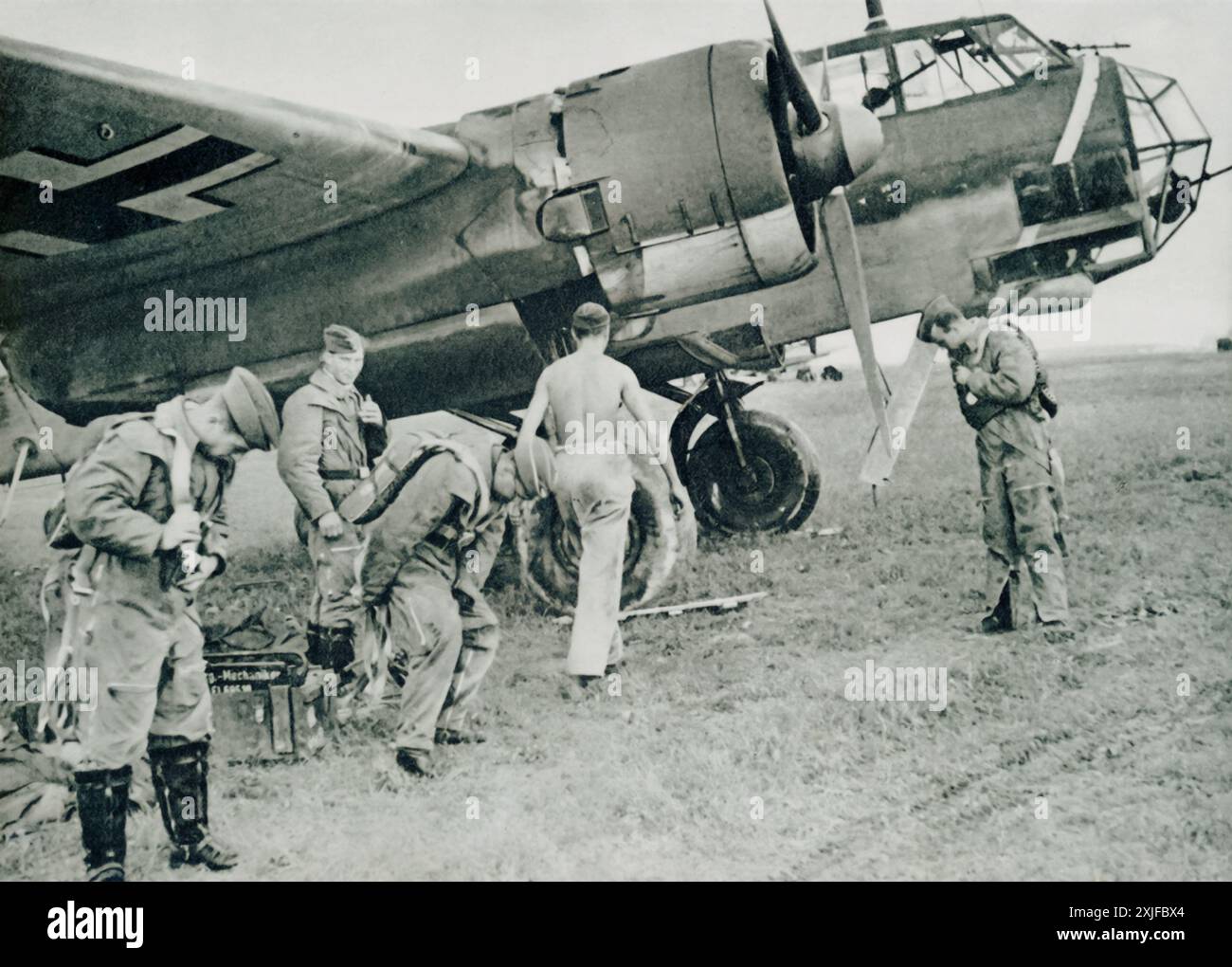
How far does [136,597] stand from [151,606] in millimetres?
49

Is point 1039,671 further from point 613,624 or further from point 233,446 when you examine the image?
point 233,446

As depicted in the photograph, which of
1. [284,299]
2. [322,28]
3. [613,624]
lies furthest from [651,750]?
[322,28]

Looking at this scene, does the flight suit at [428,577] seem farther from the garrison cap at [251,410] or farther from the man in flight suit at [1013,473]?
the man in flight suit at [1013,473]

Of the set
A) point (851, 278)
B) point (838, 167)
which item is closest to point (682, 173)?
point (838, 167)

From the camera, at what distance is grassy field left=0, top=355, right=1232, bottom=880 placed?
11.0 feet

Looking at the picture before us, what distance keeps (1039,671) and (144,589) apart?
115 inches

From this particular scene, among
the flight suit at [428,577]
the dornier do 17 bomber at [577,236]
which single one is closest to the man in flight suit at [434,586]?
the flight suit at [428,577]

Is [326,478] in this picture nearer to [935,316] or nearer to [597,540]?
[597,540]

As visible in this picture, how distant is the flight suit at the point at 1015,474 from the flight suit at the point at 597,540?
4.14 feet

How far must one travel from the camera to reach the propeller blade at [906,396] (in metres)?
3.71

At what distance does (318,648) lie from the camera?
11.5ft

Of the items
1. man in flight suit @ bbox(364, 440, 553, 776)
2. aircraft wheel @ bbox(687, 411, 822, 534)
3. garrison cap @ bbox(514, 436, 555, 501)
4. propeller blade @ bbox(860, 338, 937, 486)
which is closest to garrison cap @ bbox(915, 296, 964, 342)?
propeller blade @ bbox(860, 338, 937, 486)

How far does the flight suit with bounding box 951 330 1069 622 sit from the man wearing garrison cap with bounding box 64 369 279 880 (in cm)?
252

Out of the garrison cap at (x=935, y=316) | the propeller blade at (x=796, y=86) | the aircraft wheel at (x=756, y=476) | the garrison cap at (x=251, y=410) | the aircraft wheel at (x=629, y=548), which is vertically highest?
the propeller blade at (x=796, y=86)
